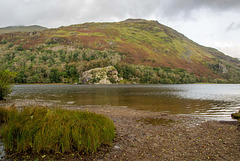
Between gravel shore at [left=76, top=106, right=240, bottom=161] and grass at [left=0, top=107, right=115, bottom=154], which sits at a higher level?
grass at [left=0, top=107, right=115, bottom=154]

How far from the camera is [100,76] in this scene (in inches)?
6024

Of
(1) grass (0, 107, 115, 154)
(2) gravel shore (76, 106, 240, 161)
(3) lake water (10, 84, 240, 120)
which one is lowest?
(3) lake water (10, 84, 240, 120)

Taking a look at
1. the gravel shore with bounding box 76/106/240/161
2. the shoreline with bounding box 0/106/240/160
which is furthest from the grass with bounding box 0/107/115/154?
the gravel shore with bounding box 76/106/240/161

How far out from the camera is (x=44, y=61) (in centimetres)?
18250

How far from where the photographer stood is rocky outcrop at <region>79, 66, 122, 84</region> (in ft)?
495

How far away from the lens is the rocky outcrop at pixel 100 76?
150875 millimetres

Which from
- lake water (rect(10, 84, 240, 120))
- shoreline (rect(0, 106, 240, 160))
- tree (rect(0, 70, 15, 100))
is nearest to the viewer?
shoreline (rect(0, 106, 240, 160))

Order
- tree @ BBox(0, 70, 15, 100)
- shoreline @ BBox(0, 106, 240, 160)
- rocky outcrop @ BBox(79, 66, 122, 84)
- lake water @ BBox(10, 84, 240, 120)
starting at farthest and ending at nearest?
rocky outcrop @ BBox(79, 66, 122, 84)
tree @ BBox(0, 70, 15, 100)
lake water @ BBox(10, 84, 240, 120)
shoreline @ BBox(0, 106, 240, 160)

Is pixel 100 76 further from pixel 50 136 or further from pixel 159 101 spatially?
pixel 50 136

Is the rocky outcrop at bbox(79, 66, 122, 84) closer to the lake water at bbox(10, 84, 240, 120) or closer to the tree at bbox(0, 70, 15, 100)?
the lake water at bbox(10, 84, 240, 120)

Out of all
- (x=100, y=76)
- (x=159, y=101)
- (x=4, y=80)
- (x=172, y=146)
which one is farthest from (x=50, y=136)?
(x=100, y=76)

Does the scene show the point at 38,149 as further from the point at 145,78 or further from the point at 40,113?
the point at 145,78

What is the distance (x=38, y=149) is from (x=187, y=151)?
307 inches

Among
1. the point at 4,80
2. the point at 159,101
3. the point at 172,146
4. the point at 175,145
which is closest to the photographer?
the point at 172,146
